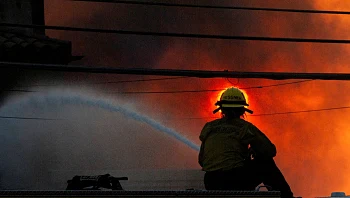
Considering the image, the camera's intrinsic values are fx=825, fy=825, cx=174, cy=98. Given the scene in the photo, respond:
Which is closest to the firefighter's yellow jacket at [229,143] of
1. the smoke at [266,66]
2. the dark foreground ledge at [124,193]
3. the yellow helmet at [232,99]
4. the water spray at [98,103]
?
the yellow helmet at [232,99]

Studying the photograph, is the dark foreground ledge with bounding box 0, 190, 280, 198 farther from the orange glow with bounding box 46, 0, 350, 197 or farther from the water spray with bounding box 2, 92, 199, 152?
the orange glow with bounding box 46, 0, 350, 197

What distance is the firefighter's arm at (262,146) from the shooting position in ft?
19.2

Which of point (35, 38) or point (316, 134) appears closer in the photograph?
point (35, 38)

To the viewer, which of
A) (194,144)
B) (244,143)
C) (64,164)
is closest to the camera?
(244,143)

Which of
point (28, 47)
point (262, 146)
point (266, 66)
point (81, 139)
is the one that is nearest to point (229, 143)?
point (262, 146)

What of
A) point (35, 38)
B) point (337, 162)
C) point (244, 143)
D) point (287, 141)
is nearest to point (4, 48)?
point (35, 38)

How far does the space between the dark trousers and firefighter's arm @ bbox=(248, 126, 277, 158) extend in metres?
0.06

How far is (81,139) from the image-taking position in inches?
1037

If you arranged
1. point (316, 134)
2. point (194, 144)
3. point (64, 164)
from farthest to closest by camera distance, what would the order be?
point (316, 134) < point (194, 144) < point (64, 164)

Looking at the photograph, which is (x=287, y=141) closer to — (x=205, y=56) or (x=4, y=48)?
(x=205, y=56)

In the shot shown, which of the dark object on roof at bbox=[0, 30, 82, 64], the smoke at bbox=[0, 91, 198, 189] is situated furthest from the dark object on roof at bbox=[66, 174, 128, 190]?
the dark object on roof at bbox=[0, 30, 82, 64]

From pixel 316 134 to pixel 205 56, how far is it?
259 inches

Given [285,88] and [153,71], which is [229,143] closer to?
[153,71]

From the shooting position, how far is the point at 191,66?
119ft
